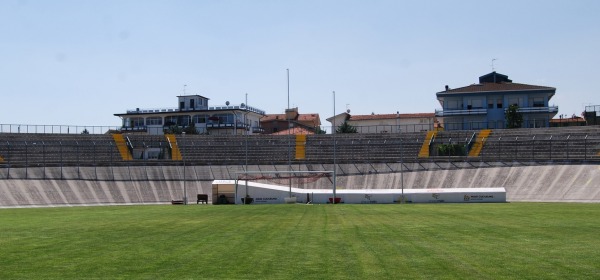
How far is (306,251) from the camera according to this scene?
20703 mm

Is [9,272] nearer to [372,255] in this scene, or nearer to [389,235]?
[372,255]

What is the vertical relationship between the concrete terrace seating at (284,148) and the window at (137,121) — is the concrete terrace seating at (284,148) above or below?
below

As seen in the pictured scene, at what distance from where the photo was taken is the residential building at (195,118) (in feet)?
418

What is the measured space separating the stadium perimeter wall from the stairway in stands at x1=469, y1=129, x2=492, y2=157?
6.90 metres

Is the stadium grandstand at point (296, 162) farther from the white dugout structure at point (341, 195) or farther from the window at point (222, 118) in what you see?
the window at point (222, 118)

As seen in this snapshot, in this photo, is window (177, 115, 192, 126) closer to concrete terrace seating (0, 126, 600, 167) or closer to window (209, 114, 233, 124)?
window (209, 114, 233, 124)

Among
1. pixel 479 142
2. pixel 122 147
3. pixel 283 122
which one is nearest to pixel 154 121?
pixel 283 122

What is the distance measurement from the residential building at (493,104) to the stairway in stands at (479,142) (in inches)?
631

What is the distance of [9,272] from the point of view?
16609 millimetres

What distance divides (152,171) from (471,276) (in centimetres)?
6948

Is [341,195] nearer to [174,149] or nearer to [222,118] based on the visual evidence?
[174,149]

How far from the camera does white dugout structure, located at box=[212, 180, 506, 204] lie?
64.0 m

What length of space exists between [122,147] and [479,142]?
47.2 meters

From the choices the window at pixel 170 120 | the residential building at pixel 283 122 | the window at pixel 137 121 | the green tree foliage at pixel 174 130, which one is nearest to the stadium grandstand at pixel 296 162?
the green tree foliage at pixel 174 130
